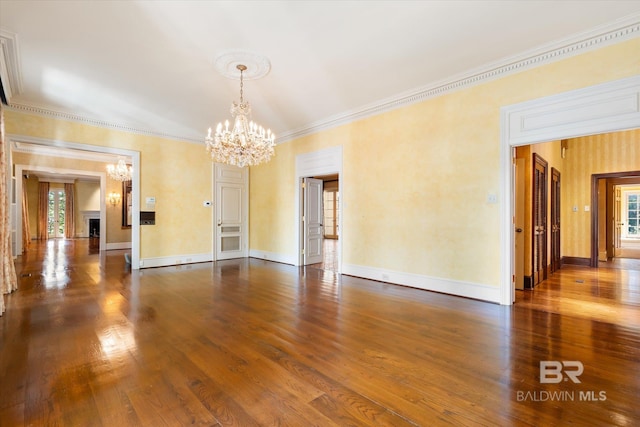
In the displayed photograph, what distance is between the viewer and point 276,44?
3.79m

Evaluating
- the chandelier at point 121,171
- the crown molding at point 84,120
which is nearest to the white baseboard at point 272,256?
the crown molding at point 84,120

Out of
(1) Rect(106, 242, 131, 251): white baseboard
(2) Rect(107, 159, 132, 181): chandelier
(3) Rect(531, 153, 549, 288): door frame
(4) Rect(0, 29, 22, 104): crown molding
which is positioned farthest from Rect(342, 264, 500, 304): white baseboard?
(1) Rect(106, 242, 131, 251): white baseboard

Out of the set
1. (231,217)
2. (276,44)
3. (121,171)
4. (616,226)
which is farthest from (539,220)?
(121,171)

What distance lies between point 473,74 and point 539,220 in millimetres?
2982

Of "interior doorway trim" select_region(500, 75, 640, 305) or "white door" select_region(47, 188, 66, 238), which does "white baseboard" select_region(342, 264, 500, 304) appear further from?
"white door" select_region(47, 188, 66, 238)

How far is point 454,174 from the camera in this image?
14.9 ft

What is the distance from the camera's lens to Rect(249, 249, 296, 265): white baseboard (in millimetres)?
7319

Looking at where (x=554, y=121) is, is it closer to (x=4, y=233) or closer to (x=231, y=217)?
(x=231, y=217)

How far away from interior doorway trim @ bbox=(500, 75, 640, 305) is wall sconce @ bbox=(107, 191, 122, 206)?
12224 millimetres

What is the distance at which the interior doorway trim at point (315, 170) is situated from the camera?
613 cm

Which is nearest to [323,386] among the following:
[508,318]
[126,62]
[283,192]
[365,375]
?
[365,375]

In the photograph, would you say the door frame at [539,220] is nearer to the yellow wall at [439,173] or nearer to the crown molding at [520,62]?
the yellow wall at [439,173]

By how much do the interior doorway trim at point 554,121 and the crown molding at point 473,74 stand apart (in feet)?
1.59

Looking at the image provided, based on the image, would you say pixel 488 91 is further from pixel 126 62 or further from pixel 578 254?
pixel 578 254
